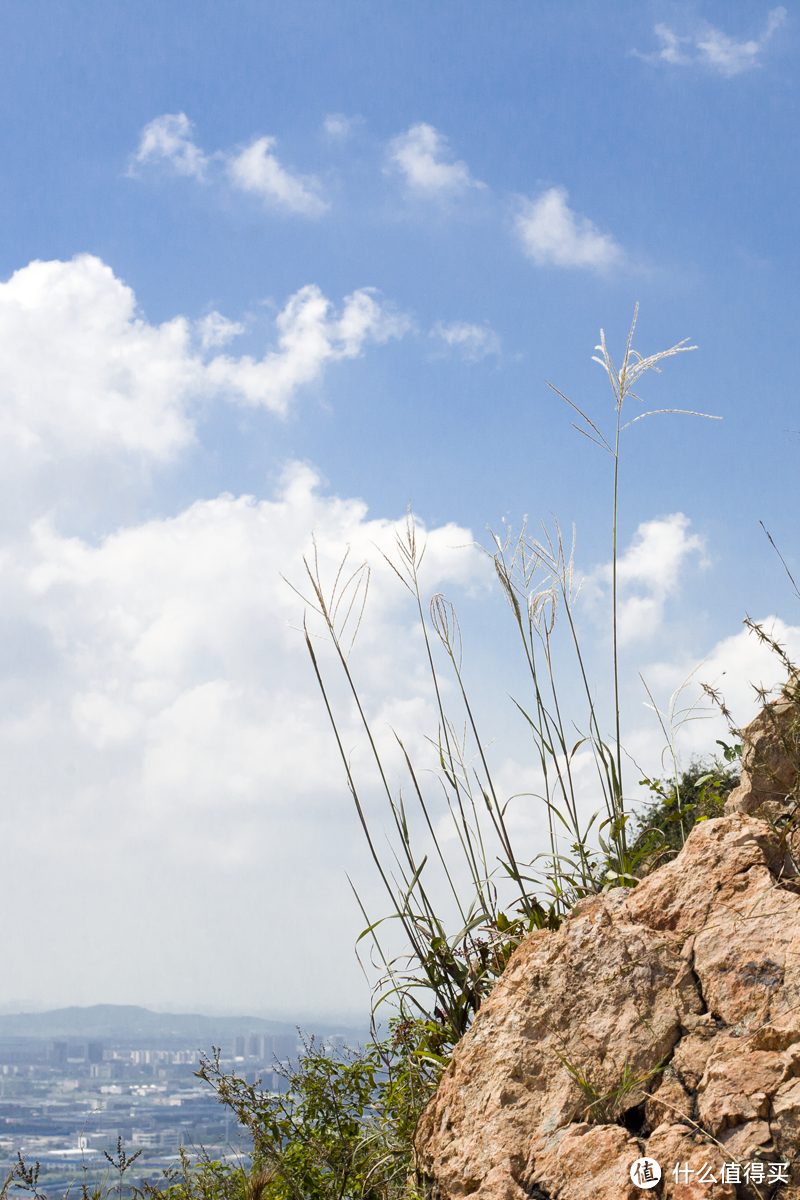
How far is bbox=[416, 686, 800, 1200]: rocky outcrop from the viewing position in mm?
1872

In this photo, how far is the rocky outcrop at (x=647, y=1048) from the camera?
1.87 meters

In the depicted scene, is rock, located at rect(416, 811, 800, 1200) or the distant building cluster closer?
rock, located at rect(416, 811, 800, 1200)

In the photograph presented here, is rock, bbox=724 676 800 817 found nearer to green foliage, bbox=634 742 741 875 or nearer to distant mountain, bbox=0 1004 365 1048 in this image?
green foliage, bbox=634 742 741 875

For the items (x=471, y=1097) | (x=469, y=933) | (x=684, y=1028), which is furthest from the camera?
(x=469, y=933)

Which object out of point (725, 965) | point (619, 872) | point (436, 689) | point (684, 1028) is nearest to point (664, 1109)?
point (684, 1028)

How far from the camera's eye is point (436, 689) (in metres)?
3.38

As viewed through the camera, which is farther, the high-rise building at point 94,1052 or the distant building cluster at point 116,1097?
the high-rise building at point 94,1052

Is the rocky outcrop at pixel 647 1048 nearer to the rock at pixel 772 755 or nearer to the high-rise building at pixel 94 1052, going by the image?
the rock at pixel 772 755

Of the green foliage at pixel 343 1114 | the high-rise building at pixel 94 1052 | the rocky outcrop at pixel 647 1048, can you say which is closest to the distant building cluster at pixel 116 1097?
the high-rise building at pixel 94 1052

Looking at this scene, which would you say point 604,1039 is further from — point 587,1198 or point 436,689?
point 436,689

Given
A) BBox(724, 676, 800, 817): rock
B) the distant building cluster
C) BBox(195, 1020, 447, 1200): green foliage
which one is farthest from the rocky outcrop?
the distant building cluster

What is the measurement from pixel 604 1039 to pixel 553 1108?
→ 0.21 meters

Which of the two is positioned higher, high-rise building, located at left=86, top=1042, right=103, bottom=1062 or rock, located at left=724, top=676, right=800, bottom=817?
rock, located at left=724, top=676, right=800, bottom=817

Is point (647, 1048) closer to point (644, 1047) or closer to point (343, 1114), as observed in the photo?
point (644, 1047)
